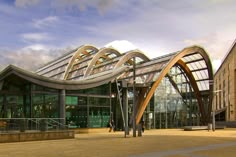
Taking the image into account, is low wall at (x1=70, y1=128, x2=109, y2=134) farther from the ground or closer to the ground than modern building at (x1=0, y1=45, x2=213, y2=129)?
closer to the ground

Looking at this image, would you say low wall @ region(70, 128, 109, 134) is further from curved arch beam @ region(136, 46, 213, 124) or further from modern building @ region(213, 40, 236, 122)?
modern building @ region(213, 40, 236, 122)

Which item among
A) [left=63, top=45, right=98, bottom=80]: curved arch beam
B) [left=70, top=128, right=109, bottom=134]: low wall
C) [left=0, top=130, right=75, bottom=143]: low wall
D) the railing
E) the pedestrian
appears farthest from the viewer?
[left=63, top=45, right=98, bottom=80]: curved arch beam

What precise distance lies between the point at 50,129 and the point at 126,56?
3058 centimetres

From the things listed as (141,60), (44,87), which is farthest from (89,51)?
(44,87)

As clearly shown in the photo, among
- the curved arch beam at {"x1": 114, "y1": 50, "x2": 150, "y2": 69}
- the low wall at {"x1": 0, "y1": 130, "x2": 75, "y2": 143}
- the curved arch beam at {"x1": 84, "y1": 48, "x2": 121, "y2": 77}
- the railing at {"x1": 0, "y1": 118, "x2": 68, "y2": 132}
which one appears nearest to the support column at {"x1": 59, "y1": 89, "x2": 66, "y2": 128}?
the railing at {"x1": 0, "y1": 118, "x2": 68, "y2": 132}

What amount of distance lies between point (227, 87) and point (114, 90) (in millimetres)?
52227

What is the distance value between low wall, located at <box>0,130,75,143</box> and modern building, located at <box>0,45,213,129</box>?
1199mm

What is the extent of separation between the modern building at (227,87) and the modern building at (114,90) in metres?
15.2

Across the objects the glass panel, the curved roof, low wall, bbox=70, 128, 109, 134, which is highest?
the curved roof

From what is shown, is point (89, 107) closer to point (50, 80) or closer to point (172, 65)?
point (50, 80)

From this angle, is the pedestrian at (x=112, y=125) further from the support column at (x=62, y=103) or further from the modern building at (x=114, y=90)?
the support column at (x=62, y=103)

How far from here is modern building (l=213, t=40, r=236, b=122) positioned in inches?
3068

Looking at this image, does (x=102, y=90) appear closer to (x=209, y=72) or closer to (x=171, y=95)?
(x=171, y=95)

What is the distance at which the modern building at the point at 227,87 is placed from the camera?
77938 millimetres
